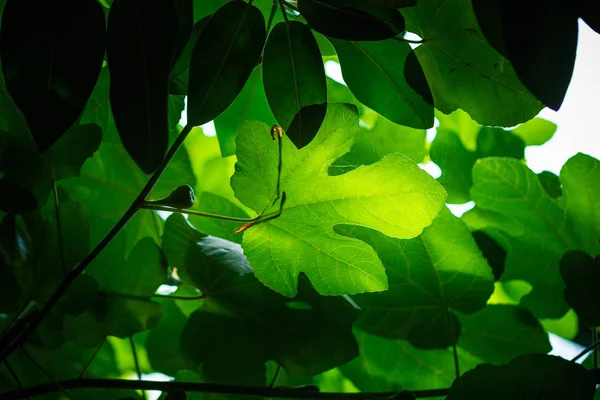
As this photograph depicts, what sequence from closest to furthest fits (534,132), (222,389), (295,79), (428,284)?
(295,79) → (222,389) → (428,284) → (534,132)

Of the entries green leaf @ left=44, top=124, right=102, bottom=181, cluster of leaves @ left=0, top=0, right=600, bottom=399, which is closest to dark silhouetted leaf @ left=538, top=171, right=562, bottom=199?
cluster of leaves @ left=0, top=0, right=600, bottom=399

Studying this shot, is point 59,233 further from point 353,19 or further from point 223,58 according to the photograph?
point 353,19

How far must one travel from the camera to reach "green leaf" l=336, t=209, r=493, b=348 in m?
0.75

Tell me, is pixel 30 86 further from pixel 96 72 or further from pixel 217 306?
pixel 217 306

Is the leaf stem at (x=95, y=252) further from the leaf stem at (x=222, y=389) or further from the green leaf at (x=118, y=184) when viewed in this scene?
the green leaf at (x=118, y=184)

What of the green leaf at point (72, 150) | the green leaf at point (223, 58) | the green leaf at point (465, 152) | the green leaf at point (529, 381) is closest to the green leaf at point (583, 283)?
the green leaf at point (529, 381)

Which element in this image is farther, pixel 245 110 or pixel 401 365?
pixel 401 365

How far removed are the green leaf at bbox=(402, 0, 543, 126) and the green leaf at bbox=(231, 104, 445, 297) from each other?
90mm

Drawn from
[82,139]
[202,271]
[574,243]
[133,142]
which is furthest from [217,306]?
[574,243]

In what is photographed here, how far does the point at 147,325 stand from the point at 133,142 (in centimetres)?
40

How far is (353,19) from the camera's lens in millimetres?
516

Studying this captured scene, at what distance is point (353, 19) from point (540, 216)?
445 mm

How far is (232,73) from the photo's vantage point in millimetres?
531

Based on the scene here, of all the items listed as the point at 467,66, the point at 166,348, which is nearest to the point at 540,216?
the point at 467,66
